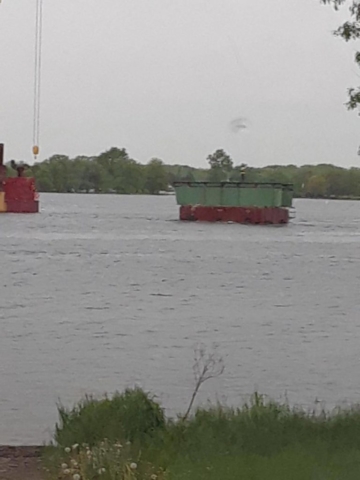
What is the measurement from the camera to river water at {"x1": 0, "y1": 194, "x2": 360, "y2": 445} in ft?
41.7

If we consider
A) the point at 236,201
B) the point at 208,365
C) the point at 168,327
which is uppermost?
the point at 236,201

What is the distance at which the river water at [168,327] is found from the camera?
1271 centimetres

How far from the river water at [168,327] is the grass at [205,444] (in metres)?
2.67

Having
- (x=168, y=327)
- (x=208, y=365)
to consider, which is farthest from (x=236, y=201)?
(x=208, y=365)

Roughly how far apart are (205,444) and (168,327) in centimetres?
1454

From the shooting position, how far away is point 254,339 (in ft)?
60.7

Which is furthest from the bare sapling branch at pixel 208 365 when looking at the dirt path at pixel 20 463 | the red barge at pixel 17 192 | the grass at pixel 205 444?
the red barge at pixel 17 192

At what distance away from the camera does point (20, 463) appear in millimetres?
6543

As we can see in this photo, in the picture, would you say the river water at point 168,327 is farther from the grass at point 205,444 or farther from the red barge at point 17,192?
the red barge at point 17,192

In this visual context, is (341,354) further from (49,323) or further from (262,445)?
(262,445)

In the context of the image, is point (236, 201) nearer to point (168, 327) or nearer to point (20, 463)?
point (168, 327)

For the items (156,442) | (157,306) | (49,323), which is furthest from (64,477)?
(157,306)

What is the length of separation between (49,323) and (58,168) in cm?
6328

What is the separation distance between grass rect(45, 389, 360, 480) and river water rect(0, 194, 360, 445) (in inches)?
105
